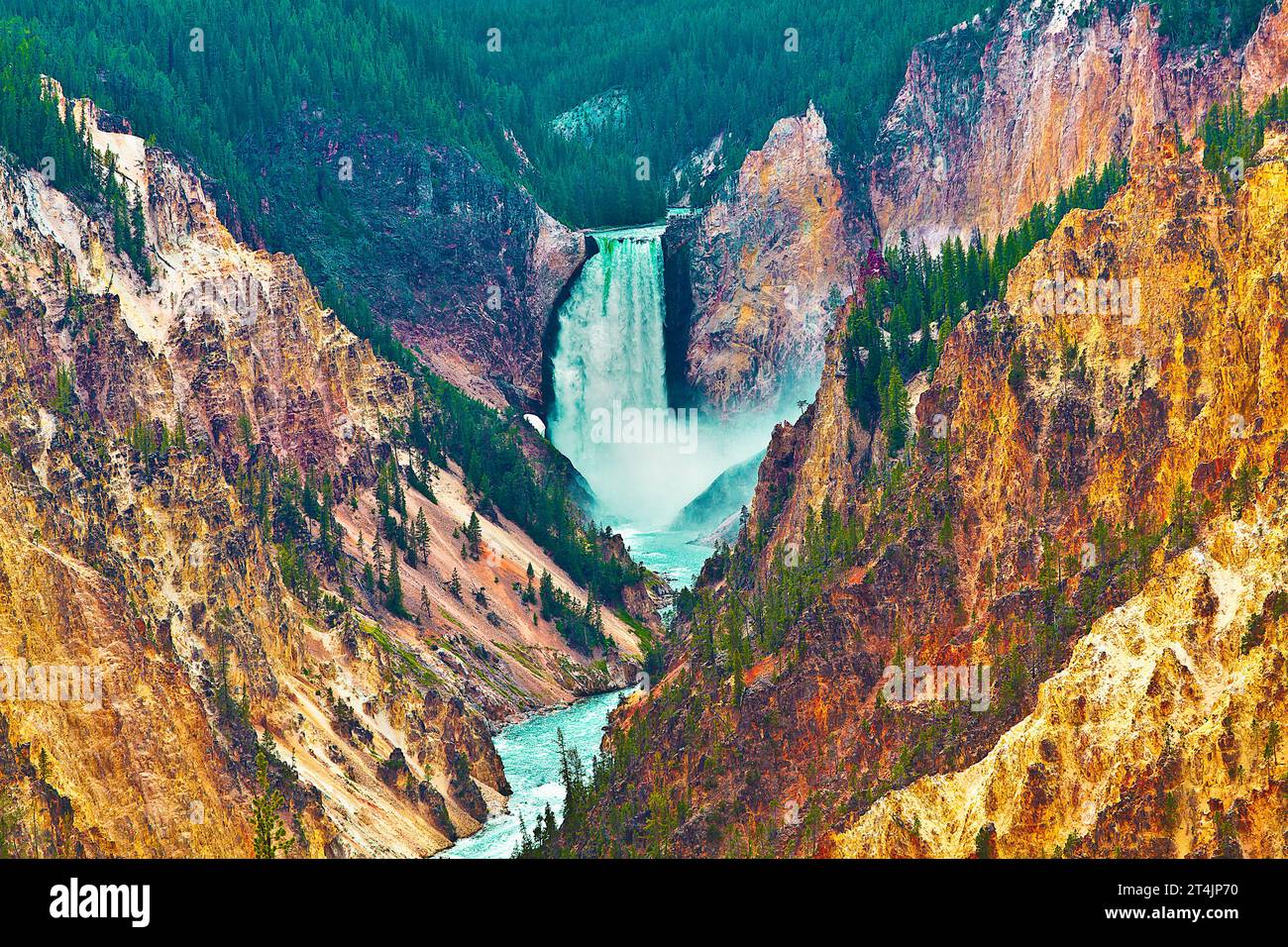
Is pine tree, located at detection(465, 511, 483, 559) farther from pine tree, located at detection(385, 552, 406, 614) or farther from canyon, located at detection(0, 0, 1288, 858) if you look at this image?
pine tree, located at detection(385, 552, 406, 614)

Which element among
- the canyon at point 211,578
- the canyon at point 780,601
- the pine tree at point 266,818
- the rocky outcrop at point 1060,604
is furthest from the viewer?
the canyon at point 211,578

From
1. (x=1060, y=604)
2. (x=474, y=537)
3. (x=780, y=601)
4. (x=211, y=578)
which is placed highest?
(x=211, y=578)

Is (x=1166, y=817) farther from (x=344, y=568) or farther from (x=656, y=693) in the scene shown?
(x=344, y=568)

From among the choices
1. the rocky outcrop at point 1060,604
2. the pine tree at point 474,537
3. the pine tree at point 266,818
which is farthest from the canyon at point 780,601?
the pine tree at point 474,537

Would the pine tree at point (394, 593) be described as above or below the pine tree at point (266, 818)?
above

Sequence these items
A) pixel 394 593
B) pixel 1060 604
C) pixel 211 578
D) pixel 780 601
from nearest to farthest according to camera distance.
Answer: pixel 1060 604 → pixel 780 601 → pixel 211 578 → pixel 394 593

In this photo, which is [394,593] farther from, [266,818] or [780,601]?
[266,818]

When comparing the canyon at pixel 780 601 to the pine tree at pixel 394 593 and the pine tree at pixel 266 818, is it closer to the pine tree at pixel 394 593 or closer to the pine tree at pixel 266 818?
the pine tree at pixel 394 593

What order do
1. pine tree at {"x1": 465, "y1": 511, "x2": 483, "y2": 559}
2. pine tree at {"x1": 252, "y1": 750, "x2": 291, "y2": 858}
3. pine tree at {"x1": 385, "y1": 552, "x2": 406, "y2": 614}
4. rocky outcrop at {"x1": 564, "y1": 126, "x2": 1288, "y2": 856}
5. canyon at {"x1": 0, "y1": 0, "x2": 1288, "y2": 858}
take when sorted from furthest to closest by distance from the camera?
1. pine tree at {"x1": 465, "y1": 511, "x2": 483, "y2": 559}
2. pine tree at {"x1": 385, "y1": 552, "x2": 406, "y2": 614}
3. pine tree at {"x1": 252, "y1": 750, "x2": 291, "y2": 858}
4. canyon at {"x1": 0, "y1": 0, "x2": 1288, "y2": 858}
5. rocky outcrop at {"x1": 564, "y1": 126, "x2": 1288, "y2": 856}

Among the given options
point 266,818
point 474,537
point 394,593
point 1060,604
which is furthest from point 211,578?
point 474,537

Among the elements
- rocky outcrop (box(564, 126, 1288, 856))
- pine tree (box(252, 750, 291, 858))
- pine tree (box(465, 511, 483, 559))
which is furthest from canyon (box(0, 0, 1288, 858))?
pine tree (box(465, 511, 483, 559))

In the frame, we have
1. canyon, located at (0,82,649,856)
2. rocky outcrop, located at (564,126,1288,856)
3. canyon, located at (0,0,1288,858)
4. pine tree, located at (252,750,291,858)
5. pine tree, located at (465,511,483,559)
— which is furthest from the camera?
pine tree, located at (465,511,483,559)
